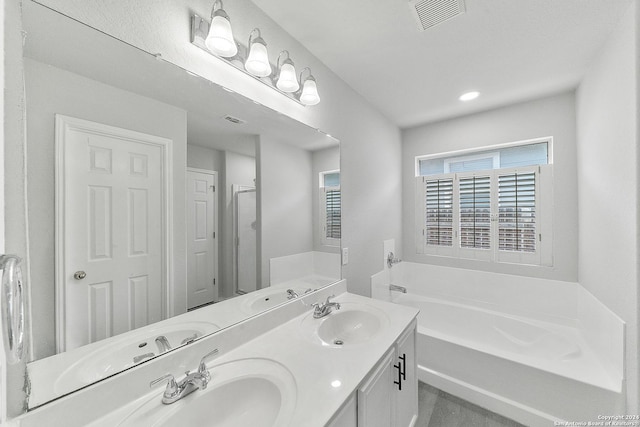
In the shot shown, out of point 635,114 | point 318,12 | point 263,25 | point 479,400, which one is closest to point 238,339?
point 263,25

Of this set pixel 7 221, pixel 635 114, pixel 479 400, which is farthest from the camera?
pixel 479 400

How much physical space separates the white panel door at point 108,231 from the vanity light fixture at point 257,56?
567 millimetres

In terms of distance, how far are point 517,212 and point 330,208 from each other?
1.96 m

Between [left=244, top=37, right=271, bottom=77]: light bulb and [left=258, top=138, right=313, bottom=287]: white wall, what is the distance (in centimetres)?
33

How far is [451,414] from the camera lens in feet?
5.77

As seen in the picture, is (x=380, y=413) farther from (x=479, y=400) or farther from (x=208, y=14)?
(x=208, y=14)

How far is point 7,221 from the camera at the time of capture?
0.59 metres

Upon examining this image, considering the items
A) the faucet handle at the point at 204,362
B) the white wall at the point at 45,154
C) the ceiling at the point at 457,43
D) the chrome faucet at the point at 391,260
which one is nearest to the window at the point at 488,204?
the chrome faucet at the point at 391,260

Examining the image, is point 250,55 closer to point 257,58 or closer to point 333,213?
point 257,58

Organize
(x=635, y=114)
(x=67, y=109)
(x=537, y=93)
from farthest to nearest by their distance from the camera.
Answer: (x=537, y=93)
(x=635, y=114)
(x=67, y=109)

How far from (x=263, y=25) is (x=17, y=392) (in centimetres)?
164

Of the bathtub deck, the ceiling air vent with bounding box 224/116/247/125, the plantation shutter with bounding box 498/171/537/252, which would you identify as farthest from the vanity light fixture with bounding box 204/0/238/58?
the plantation shutter with bounding box 498/171/537/252

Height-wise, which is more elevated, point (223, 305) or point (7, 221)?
point (7, 221)

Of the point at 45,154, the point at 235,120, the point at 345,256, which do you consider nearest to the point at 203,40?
the point at 235,120
